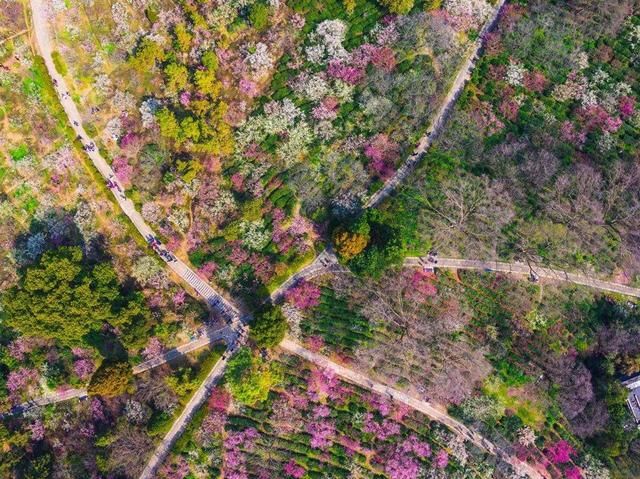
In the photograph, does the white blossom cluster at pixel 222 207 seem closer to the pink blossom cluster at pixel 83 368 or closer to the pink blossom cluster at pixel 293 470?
the pink blossom cluster at pixel 83 368

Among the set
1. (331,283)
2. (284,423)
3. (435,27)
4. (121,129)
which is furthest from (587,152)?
(121,129)

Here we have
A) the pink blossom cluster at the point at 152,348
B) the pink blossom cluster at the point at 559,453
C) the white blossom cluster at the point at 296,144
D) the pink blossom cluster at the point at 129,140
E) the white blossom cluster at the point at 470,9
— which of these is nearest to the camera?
the pink blossom cluster at the point at 559,453

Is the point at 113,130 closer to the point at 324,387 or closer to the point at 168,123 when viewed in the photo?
the point at 168,123

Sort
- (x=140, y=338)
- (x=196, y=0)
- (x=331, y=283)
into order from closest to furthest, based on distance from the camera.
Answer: (x=140, y=338), (x=331, y=283), (x=196, y=0)

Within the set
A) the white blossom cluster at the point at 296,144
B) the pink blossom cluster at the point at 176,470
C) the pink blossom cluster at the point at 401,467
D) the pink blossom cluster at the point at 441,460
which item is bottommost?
the pink blossom cluster at the point at 441,460

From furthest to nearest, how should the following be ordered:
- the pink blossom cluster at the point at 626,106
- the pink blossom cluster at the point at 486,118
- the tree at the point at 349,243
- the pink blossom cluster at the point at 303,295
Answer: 1. the pink blossom cluster at the point at 626,106
2. the pink blossom cluster at the point at 486,118
3. the pink blossom cluster at the point at 303,295
4. the tree at the point at 349,243

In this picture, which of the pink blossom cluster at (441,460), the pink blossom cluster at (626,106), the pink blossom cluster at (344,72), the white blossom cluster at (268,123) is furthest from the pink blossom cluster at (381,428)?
the pink blossom cluster at (626,106)

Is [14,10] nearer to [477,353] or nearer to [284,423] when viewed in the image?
[284,423]
